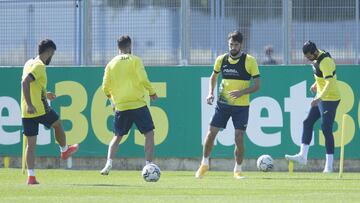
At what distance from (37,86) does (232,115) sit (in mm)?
3307

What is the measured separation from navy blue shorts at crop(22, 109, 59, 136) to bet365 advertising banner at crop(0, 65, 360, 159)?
4715 millimetres

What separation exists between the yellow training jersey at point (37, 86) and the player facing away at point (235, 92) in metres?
2.69

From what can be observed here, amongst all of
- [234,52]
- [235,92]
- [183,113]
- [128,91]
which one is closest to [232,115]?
[235,92]

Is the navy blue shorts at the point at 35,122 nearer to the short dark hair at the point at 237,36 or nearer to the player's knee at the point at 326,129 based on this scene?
the short dark hair at the point at 237,36

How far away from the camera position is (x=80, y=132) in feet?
72.8

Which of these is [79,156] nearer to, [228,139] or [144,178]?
[228,139]

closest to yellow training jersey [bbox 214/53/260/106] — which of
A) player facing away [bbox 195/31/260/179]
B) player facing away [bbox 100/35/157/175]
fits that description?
player facing away [bbox 195/31/260/179]

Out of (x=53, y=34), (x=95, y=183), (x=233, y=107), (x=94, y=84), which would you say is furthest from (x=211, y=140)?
(x=53, y=34)

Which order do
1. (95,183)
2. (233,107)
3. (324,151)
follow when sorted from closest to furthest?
(95,183) < (233,107) < (324,151)

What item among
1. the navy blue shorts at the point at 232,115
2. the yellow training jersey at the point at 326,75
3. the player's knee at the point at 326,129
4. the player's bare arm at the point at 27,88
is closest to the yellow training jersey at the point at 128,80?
the navy blue shorts at the point at 232,115

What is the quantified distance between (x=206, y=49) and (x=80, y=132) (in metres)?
3.01

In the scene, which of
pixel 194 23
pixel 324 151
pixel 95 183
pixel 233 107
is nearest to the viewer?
pixel 95 183

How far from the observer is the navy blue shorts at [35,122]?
1697 cm

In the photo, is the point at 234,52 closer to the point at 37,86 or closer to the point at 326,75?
the point at 326,75
